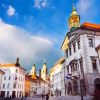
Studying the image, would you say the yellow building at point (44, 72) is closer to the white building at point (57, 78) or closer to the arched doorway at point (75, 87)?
the white building at point (57, 78)

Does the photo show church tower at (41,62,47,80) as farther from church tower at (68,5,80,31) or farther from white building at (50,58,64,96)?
church tower at (68,5,80,31)

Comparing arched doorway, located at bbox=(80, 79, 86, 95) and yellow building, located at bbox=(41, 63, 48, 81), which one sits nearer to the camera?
arched doorway, located at bbox=(80, 79, 86, 95)

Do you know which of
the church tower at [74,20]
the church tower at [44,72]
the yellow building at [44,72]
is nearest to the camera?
the church tower at [74,20]

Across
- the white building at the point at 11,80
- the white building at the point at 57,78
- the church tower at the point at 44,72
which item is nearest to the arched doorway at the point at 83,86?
the white building at the point at 57,78

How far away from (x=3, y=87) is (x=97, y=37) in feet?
174

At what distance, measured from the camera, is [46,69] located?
5635 inches

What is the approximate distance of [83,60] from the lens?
31656mm

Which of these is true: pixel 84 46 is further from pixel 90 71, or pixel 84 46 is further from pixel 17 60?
pixel 17 60

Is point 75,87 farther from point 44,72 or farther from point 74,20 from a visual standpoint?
point 44,72

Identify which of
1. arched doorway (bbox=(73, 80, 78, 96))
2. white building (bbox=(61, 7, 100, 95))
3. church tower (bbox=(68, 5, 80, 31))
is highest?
church tower (bbox=(68, 5, 80, 31))

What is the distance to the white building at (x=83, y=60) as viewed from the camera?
30281 millimetres

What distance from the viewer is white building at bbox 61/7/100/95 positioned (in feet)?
99.3

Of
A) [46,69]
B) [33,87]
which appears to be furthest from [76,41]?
[46,69]

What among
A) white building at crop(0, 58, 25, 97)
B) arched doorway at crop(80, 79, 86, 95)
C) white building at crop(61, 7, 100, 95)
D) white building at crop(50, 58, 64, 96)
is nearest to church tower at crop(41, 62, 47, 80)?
white building at crop(0, 58, 25, 97)
